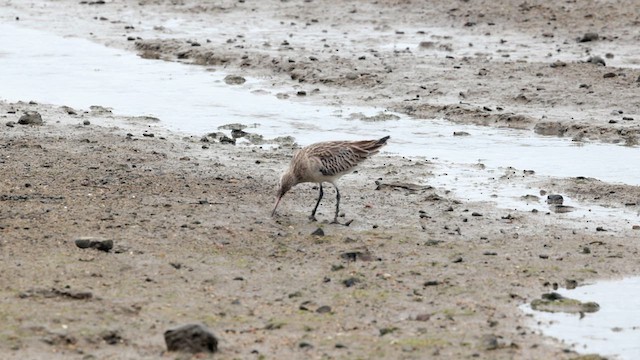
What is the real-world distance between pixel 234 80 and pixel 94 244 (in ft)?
30.0

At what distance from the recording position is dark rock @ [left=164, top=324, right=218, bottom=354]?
786cm

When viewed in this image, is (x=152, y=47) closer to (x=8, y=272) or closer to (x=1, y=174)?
(x=1, y=174)

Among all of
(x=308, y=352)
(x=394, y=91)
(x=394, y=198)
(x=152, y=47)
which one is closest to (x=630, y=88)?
(x=394, y=91)

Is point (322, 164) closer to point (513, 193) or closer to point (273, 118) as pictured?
point (513, 193)

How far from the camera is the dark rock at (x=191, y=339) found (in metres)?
7.86

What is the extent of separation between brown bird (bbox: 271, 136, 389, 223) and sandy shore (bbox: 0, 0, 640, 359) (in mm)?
311

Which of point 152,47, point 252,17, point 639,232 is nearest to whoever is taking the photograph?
point 639,232

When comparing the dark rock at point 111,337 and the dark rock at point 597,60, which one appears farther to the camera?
the dark rock at point 597,60

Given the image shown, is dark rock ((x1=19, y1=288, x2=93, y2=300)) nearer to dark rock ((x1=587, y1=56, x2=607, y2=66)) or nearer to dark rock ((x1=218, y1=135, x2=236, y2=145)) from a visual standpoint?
dark rock ((x1=218, y1=135, x2=236, y2=145))

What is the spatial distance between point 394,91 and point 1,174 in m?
6.82

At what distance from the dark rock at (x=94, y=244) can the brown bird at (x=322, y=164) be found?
2.07 meters

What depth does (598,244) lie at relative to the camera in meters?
10.9

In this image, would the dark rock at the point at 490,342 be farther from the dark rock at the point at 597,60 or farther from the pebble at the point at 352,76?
the dark rock at the point at 597,60

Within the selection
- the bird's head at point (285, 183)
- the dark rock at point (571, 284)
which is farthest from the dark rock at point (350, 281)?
the bird's head at point (285, 183)
